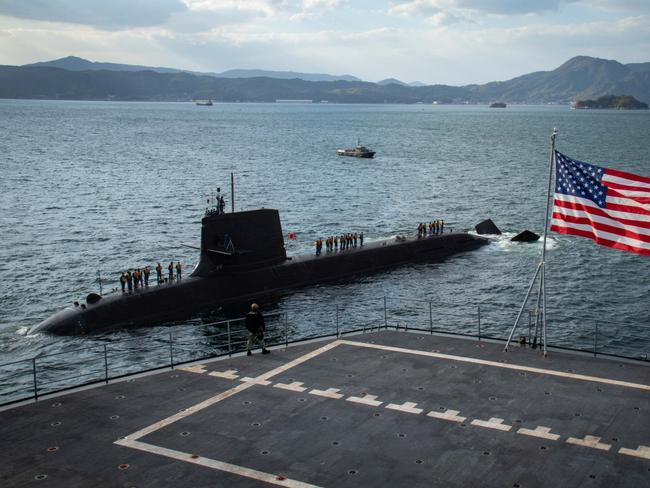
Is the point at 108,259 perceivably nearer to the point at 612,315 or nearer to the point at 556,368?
the point at 612,315

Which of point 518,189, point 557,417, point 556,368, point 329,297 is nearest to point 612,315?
point 329,297

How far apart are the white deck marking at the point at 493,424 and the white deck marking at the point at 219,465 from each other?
438cm

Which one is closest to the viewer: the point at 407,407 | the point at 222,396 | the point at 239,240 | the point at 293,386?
the point at 407,407

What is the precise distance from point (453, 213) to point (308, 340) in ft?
174

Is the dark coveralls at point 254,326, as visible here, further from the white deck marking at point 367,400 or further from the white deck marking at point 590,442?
the white deck marking at point 590,442

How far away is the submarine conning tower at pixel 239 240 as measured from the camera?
35781 mm

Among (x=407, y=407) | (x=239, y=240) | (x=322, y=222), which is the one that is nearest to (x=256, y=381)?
(x=407, y=407)

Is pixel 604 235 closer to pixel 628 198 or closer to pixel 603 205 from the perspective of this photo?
pixel 603 205

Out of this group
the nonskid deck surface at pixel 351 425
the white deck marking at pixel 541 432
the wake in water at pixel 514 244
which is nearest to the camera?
the nonskid deck surface at pixel 351 425

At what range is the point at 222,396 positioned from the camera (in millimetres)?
16953

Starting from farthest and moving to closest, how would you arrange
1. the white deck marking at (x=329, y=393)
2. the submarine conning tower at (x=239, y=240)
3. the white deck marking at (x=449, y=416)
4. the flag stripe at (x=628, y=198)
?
the submarine conning tower at (x=239, y=240), the flag stripe at (x=628, y=198), the white deck marking at (x=329, y=393), the white deck marking at (x=449, y=416)

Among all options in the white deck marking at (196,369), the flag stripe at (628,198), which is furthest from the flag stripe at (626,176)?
the white deck marking at (196,369)

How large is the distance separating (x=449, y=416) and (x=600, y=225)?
6.89m

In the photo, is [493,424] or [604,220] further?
[604,220]
